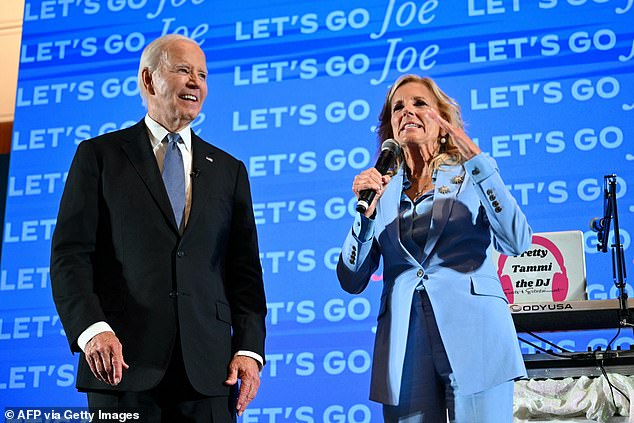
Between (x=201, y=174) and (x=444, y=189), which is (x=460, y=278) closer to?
(x=444, y=189)

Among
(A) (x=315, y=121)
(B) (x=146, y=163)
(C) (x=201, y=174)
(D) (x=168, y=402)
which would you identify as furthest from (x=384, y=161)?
(A) (x=315, y=121)

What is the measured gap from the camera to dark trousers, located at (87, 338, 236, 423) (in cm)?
219

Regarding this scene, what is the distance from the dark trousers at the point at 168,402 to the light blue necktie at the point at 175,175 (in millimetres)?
370

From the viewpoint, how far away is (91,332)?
217cm

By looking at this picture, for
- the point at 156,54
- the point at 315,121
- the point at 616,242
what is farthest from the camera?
the point at 315,121

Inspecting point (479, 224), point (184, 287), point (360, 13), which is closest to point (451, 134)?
point (479, 224)

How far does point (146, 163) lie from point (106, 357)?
22.1 inches

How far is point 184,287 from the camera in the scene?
2293 mm

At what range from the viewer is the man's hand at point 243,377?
2318 millimetres

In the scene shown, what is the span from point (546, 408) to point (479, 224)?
679mm

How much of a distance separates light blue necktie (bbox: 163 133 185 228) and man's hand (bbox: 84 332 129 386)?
1.23 feet

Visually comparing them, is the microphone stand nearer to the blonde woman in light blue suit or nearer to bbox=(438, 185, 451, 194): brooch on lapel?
the blonde woman in light blue suit
